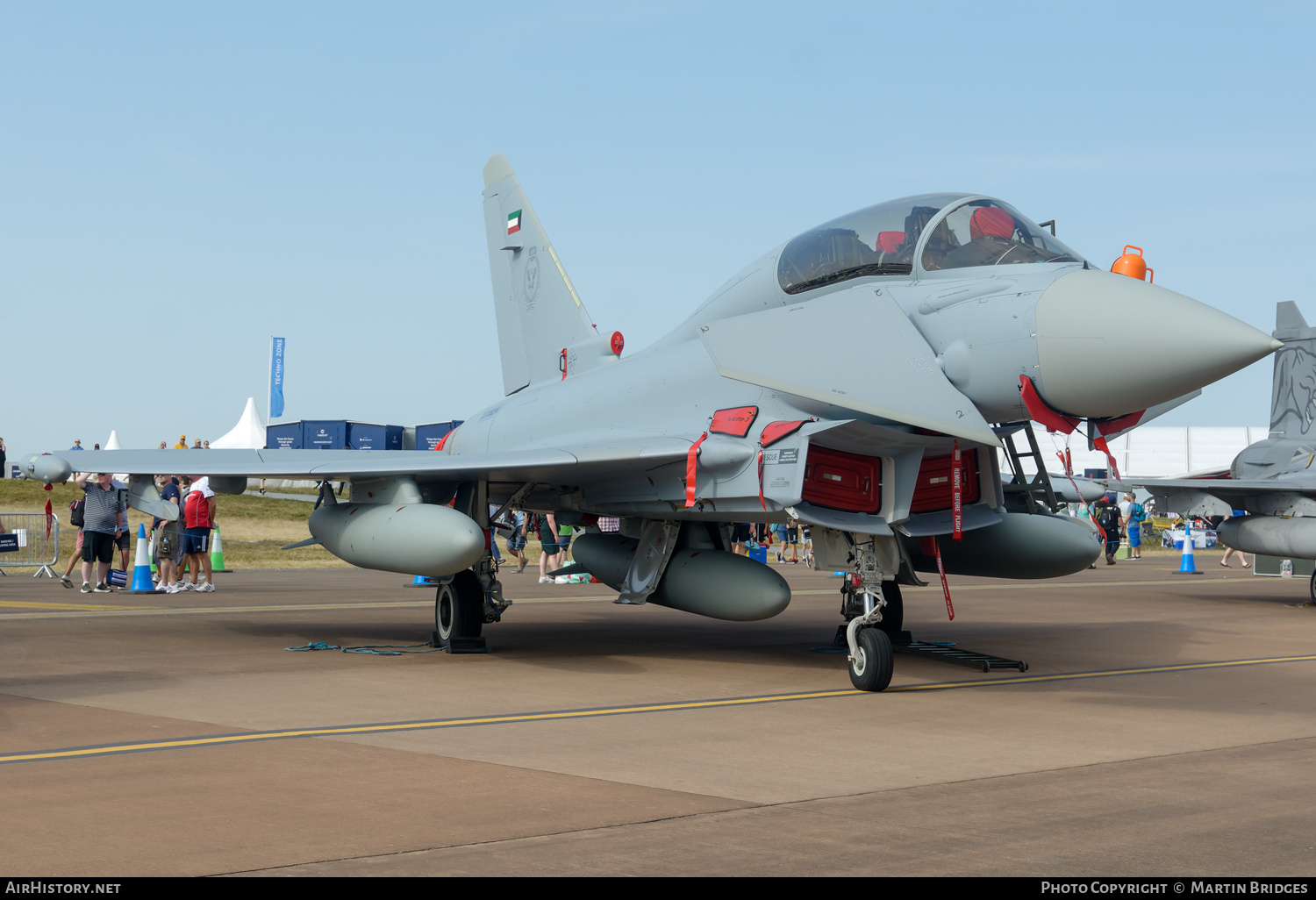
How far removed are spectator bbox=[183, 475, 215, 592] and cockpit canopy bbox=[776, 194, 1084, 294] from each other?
11472 millimetres

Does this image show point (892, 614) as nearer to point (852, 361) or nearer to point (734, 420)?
point (734, 420)

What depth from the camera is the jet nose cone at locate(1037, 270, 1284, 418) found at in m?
7.43

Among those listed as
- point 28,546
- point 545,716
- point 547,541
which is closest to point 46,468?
point 545,716

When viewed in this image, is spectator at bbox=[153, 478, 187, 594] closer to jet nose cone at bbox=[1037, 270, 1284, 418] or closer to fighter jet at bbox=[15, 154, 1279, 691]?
fighter jet at bbox=[15, 154, 1279, 691]

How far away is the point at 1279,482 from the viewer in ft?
57.8

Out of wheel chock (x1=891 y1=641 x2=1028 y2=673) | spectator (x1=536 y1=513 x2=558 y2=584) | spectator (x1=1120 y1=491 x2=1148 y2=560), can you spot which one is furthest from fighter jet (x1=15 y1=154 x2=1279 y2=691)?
spectator (x1=1120 y1=491 x2=1148 y2=560)

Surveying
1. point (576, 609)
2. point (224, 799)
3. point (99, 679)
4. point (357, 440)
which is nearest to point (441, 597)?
point (99, 679)

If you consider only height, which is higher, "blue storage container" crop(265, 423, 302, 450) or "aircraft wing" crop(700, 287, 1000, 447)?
"blue storage container" crop(265, 423, 302, 450)

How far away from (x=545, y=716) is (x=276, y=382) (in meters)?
47.7

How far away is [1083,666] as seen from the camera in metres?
11.0

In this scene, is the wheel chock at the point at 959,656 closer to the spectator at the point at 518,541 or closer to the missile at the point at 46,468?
the missile at the point at 46,468

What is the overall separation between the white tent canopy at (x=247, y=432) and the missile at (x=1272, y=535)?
3891 cm

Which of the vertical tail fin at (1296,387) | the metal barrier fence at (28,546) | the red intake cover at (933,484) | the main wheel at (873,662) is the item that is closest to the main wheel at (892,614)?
the red intake cover at (933,484)
